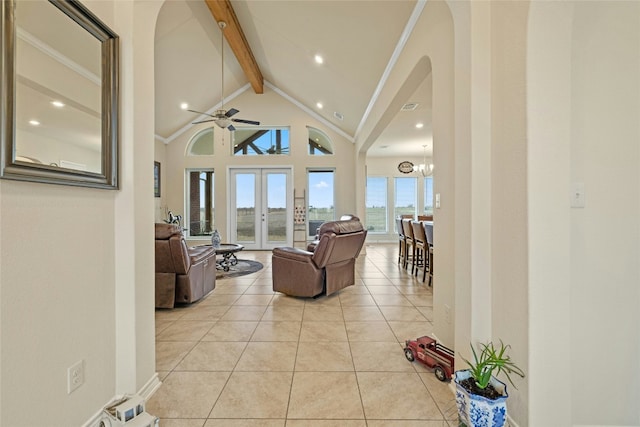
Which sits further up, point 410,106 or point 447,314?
point 410,106

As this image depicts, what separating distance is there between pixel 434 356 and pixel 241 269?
13.4 feet

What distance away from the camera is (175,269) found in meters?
3.24

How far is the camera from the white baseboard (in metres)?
1.43

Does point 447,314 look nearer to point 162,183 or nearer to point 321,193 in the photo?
point 321,193

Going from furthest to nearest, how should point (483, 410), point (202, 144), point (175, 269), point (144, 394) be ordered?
point (202, 144) → point (175, 269) → point (144, 394) → point (483, 410)

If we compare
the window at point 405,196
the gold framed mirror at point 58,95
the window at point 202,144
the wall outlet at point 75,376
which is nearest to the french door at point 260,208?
the window at point 202,144

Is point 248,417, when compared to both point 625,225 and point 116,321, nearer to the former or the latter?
point 116,321

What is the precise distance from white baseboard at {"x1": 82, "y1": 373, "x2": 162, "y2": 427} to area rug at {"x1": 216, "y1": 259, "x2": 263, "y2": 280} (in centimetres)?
298

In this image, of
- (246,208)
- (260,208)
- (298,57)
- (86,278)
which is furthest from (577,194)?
(246,208)

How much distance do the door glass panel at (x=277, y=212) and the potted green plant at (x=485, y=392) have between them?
22.2 ft

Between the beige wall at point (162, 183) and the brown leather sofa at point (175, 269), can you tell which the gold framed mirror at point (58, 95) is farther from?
the beige wall at point (162, 183)

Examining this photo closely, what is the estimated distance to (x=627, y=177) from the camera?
139 cm

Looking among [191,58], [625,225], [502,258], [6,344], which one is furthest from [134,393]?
[191,58]

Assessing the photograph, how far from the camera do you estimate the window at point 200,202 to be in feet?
26.5
